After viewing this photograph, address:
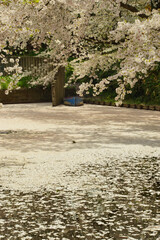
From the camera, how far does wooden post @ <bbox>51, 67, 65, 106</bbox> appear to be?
25.5m

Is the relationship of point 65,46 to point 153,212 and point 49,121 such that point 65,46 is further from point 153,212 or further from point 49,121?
point 153,212

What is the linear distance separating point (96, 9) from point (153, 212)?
11.8m

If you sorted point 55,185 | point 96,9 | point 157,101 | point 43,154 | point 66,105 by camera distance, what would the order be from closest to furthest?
point 55,185
point 43,154
point 96,9
point 157,101
point 66,105

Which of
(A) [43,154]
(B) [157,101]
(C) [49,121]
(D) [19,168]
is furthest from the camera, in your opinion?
(B) [157,101]

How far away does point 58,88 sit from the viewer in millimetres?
26375

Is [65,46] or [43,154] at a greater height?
[65,46]

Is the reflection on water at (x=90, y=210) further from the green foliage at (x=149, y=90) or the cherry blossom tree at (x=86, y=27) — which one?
the green foliage at (x=149, y=90)

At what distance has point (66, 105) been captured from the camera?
2644 cm

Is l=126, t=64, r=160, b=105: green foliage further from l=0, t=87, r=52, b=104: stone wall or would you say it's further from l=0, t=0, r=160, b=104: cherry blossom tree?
l=0, t=0, r=160, b=104: cherry blossom tree

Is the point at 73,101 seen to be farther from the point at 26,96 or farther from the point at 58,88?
the point at 26,96

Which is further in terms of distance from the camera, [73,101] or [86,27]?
[73,101]

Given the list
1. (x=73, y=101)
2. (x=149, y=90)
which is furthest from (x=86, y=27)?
(x=149, y=90)

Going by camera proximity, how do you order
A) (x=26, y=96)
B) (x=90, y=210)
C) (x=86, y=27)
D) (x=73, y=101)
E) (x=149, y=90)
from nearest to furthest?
(x=90, y=210) < (x=86, y=27) < (x=149, y=90) < (x=73, y=101) < (x=26, y=96)

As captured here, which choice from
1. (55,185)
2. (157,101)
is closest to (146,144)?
(55,185)
